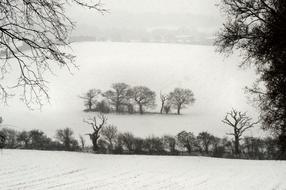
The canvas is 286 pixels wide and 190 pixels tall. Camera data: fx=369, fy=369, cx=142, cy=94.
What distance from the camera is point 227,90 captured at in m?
87.4

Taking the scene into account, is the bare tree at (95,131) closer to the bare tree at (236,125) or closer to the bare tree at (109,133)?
the bare tree at (109,133)

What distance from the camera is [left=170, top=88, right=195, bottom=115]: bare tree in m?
79.7

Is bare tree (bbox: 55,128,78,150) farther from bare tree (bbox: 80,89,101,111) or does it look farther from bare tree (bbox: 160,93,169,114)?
bare tree (bbox: 160,93,169,114)

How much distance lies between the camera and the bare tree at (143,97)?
3111 inches

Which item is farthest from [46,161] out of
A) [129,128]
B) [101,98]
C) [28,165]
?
[101,98]

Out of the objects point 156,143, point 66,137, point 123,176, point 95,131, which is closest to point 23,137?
point 66,137

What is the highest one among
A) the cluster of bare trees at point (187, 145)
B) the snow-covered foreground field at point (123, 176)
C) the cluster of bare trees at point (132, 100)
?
the cluster of bare trees at point (132, 100)

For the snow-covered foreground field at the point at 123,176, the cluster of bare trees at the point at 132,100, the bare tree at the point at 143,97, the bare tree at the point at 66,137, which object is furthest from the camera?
the bare tree at the point at 143,97

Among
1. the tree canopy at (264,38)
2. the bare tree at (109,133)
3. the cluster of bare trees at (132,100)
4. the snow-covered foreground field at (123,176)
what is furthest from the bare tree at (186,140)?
the tree canopy at (264,38)

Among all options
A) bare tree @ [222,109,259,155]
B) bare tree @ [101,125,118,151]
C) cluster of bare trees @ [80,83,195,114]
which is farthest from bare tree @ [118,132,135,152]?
cluster of bare trees @ [80,83,195,114]

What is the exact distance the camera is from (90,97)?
262 feet

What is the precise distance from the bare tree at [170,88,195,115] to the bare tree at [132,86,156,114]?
4388 mm

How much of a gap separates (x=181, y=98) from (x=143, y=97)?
835cm

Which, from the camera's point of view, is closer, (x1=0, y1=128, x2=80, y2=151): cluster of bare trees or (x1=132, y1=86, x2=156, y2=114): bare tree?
(x1=0, y1=128, x2=80, y2=151): cluster of bare trees
